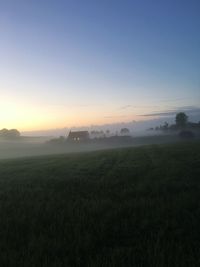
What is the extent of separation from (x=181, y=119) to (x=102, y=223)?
140210 mm

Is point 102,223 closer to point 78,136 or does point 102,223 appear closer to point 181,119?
point 78,136

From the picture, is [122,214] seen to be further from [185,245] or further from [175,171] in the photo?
[175,171]

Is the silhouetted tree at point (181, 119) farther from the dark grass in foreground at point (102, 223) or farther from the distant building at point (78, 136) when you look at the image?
the dark grass in foreground at point (102, 223)

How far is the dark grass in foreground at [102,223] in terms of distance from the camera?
23.4 feet

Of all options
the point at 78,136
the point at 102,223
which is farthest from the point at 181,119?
the point at 102,223

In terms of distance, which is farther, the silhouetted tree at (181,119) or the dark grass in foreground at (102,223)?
the silhouetted tree at (181,119)

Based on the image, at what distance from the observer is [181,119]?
144 m

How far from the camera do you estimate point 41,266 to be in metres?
6.75

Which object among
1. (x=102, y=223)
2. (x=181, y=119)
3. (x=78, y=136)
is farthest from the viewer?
(x=181, y=119)

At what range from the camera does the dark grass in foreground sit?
712 cm

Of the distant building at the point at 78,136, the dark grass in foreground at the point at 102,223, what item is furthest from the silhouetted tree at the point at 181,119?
the dark grass in foreground at the point at 102,223

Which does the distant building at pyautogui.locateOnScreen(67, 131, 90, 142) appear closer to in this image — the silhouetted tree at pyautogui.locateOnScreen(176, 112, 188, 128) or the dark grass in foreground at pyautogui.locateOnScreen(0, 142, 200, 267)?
the silhouetted tree at pyautogui.locateOnScreen(176, 112, 188, 128)

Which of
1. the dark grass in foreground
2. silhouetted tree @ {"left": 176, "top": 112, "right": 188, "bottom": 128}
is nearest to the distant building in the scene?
silhouetted tree @ {"left": 176, "top": 112, "right": 188, "bottom": 128}

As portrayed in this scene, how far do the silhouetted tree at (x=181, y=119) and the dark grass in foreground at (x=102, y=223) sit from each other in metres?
131
